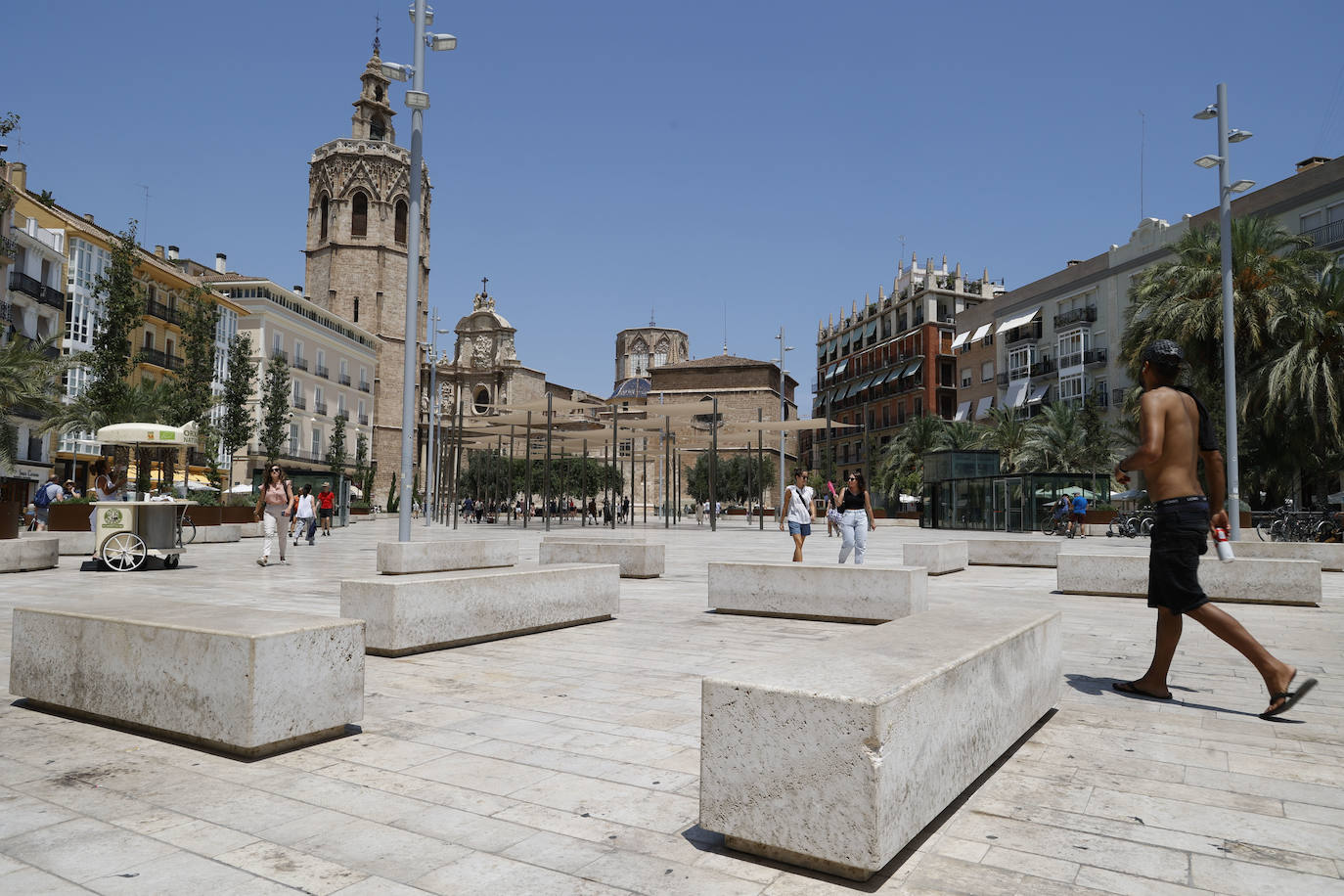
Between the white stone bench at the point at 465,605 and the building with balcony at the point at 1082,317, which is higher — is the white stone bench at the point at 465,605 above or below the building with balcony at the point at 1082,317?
below

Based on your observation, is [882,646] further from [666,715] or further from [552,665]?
[552,665]

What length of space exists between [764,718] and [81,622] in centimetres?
334

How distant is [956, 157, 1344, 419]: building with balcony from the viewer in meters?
33.3

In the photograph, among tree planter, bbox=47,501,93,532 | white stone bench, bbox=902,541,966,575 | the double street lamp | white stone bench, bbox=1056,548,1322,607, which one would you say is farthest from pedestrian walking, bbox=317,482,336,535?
white stone bench, bbox=1056,548,1322,607

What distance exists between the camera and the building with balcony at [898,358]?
65.2m

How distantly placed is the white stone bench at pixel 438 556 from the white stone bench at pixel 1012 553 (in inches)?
304

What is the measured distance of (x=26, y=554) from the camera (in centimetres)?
1234

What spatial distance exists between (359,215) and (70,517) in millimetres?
55788

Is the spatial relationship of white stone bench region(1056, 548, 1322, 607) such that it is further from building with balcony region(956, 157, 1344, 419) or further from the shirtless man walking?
building with balcony region(956, 157, 1344, 419)

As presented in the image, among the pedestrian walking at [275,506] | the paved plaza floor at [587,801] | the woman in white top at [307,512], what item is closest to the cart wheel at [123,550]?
the pedestrian walking at [275,506]

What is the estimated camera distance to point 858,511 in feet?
37.7

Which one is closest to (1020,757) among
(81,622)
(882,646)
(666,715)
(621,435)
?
(882,646)

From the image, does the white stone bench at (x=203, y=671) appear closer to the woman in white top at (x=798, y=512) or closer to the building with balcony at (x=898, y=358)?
the woman in white top at (x=798, y=512)

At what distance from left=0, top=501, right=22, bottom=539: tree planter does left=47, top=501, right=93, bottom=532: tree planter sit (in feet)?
9.63
